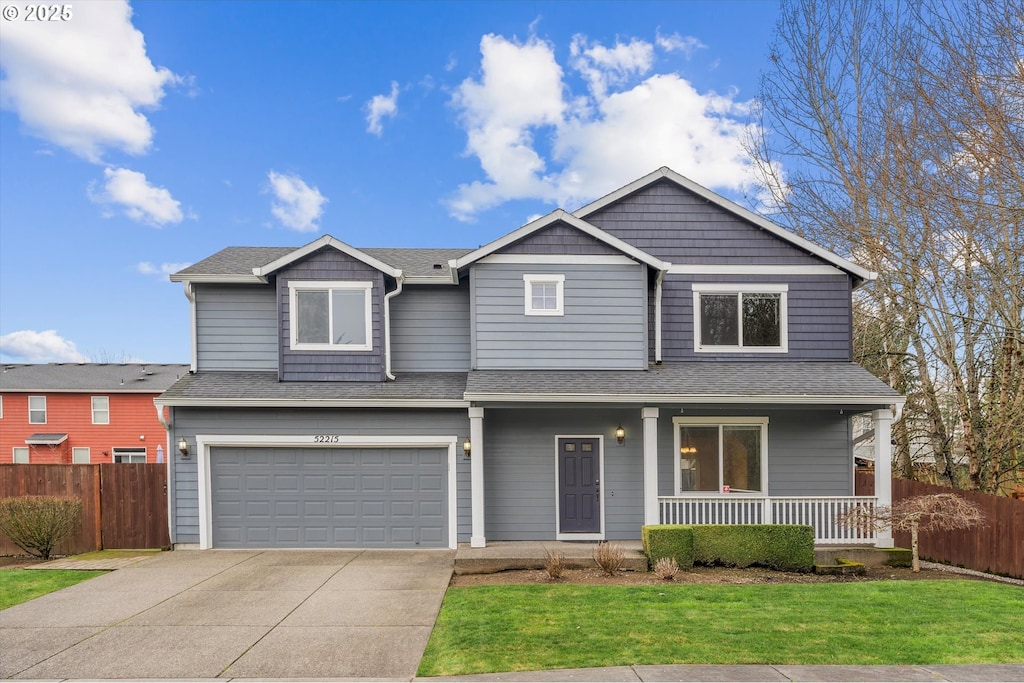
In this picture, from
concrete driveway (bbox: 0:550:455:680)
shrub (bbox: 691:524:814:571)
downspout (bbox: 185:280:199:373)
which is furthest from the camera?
downspout (bbox: 185:280:199:373)

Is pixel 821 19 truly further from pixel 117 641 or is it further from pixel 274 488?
pixel 117 641

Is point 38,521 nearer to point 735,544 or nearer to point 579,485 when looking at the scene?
point 579,485

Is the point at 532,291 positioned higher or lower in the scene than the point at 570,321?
higher

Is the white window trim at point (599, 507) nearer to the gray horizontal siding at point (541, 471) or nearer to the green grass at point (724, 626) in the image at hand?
the gray horizontal siding at point (541, 471)

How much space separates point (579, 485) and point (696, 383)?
2956mm

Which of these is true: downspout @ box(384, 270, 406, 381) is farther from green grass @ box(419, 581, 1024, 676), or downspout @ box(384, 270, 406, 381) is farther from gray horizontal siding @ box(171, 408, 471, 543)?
green grass @ box(419, 581, 1024, 676)

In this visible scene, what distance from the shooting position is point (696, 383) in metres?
10.7

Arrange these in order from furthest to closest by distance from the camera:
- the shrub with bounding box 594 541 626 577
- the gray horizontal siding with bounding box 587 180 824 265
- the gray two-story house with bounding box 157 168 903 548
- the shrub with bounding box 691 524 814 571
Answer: the gray horizontal siding with bounding box 587 180 824 265 < the gray two-story house with bounding box 157 168 903 548 < the shrub with bounding box 691 524 814 571 < the shrub with bounding box 594 541 626 577

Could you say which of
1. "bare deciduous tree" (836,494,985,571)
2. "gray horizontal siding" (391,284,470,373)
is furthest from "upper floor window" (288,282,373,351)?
"bare deciduous tree" (836,494,985,571)

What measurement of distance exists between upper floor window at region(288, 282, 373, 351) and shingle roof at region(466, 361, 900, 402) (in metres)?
2.44

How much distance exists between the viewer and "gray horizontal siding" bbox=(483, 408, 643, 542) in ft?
36.7

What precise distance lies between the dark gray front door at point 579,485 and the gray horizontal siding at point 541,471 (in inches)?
5.4

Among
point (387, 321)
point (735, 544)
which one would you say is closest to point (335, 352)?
point (387, 321)

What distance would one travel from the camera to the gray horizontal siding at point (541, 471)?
11.2 m
